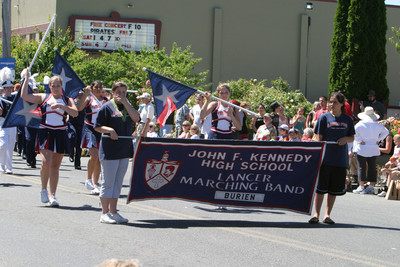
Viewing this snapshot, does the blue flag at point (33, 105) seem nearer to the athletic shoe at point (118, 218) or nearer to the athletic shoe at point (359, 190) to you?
the athletic shoe at point (118, 218)

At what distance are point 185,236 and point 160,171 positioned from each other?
1372 mm

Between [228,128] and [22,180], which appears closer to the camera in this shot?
[228,128]

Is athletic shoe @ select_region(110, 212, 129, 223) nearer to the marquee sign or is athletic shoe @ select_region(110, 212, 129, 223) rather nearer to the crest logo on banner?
the crest logo on banner

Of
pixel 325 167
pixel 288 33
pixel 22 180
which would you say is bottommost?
pixel 22 180

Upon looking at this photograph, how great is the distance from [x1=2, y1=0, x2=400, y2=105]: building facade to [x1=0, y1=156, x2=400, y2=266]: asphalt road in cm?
2694

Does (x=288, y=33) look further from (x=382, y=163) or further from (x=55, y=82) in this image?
(x=55, y=82)

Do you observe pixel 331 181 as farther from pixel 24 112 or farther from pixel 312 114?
pixel 312 114

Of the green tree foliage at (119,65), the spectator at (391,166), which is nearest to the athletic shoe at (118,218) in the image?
the spectator at (391,166)

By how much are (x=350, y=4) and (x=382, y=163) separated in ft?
29.0

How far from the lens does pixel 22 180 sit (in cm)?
1407

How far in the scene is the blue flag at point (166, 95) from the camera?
1055 centimetres

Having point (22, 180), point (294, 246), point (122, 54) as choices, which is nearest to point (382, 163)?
point (22, 180)

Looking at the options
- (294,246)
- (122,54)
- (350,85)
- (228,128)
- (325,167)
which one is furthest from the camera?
(122,54)

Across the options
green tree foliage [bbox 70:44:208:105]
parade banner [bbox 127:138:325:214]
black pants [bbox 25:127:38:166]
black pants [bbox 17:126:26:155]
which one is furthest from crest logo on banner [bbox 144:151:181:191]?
green tree foliage [bbox 70:44:208:105]
